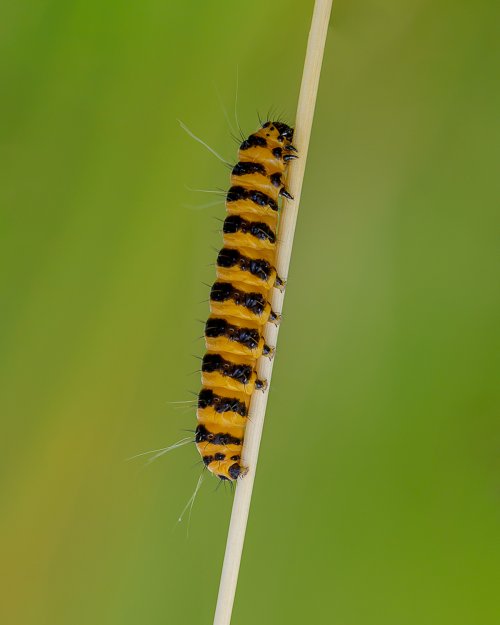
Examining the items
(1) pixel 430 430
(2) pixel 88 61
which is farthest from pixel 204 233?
(1) pixel 430 430

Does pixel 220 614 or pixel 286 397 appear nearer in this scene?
pixel 220 614

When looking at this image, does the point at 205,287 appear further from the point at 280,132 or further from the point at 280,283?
the point at 280,283

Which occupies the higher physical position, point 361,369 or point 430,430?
point 361,369

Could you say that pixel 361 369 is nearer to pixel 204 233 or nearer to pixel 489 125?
pixel 204 233

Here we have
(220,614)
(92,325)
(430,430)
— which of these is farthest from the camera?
(92,325)

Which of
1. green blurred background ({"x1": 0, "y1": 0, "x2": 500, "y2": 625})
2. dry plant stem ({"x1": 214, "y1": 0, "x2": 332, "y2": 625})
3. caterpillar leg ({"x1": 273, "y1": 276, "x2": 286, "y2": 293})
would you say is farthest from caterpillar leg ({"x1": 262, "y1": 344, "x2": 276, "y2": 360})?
green blurred background ({"x1": 0, "y1": 0, "x2": 500, "y2": 625})

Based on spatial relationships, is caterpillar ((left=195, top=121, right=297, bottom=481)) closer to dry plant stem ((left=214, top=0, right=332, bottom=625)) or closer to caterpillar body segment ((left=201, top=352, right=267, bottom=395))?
caterpillar body segment ((left=201, top=352, right=267, bottom=395))
